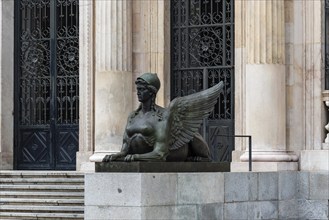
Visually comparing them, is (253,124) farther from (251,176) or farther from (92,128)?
(92,128)

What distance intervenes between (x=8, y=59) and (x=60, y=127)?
2.31 m

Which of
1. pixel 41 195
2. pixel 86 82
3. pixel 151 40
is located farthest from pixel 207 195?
pixel 86 82

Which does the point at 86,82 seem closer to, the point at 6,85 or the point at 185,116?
the point at 6,85

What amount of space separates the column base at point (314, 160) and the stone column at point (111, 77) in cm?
416

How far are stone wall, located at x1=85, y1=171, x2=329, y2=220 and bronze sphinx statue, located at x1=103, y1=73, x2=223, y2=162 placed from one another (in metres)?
0.43

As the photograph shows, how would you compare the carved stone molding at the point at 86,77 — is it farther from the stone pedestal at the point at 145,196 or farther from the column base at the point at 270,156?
the stone pedestal at the point at 145,196

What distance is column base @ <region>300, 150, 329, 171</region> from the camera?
72.3 ft

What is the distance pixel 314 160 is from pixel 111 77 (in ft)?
16.3

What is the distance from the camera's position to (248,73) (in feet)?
73.6

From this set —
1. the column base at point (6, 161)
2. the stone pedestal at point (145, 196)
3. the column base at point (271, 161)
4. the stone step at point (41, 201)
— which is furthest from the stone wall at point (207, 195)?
the column base at point (6, 161)

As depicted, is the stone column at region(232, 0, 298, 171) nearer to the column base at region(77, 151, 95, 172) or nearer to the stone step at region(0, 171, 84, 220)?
the stone step at region(0, 171, 84, 220)

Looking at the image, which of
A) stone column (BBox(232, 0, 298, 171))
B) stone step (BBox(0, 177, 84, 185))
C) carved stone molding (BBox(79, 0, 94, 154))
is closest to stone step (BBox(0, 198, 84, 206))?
stone step (BBox(0, 177, 84, 185))

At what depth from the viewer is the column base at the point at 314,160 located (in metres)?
22.0

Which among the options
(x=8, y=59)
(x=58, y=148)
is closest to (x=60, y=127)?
(x=58, y=148)
